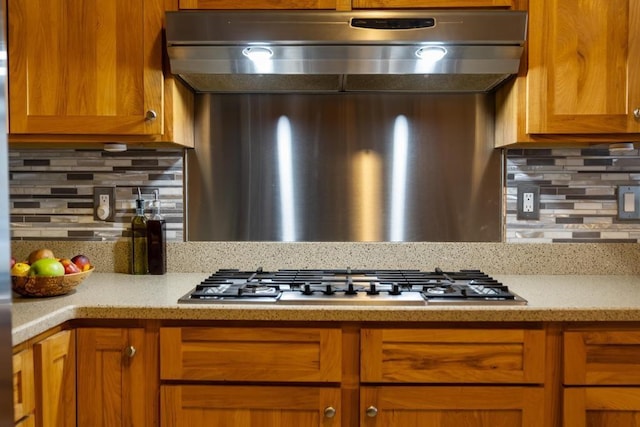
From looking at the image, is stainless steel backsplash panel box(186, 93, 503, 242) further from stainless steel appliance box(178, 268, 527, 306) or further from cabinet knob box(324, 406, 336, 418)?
cabinet knob box(324, 406, 336, 418)

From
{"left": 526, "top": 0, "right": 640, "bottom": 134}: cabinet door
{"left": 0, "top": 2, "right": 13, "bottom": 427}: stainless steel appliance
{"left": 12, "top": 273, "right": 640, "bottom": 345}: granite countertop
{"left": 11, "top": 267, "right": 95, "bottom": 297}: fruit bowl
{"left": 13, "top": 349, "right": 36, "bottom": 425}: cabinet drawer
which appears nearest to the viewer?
{"left": 0, "top": 2, "right": 13, "bottom": 427}: stainless steel appliance

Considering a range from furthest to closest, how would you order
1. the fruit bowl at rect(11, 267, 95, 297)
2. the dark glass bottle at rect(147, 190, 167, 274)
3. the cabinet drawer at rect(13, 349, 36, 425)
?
the dark glass bottle at rect(147, 190, 167, 274) → the fruit bowl at rect(11, 267, 95, 297) → the cabinet drawer at rect(13, 349, 36, 425)

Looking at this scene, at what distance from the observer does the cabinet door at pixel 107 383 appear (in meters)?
1.54

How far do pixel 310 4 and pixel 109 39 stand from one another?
0.63m

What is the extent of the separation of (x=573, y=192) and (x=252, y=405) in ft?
4.45

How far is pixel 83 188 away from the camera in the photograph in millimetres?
2115

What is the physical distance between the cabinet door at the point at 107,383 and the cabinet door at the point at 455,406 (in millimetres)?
593

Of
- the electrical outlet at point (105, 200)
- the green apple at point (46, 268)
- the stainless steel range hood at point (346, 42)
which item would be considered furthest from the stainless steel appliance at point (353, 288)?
the stainless steel range hood at point (346, 42)

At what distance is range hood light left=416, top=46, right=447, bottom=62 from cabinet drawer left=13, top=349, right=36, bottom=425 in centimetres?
132

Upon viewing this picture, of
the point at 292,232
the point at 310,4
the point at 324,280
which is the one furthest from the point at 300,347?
the point at 310,4

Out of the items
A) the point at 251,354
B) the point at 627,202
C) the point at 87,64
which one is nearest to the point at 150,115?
the point at 87,64

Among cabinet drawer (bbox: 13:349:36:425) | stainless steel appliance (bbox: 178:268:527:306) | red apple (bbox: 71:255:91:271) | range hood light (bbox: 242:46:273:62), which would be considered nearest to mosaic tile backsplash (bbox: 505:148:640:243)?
stainless steel appliance (bbox: 178:268:527:306)

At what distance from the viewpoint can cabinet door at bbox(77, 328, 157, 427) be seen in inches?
60.5

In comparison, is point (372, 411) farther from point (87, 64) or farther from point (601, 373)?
point (87, 64)
